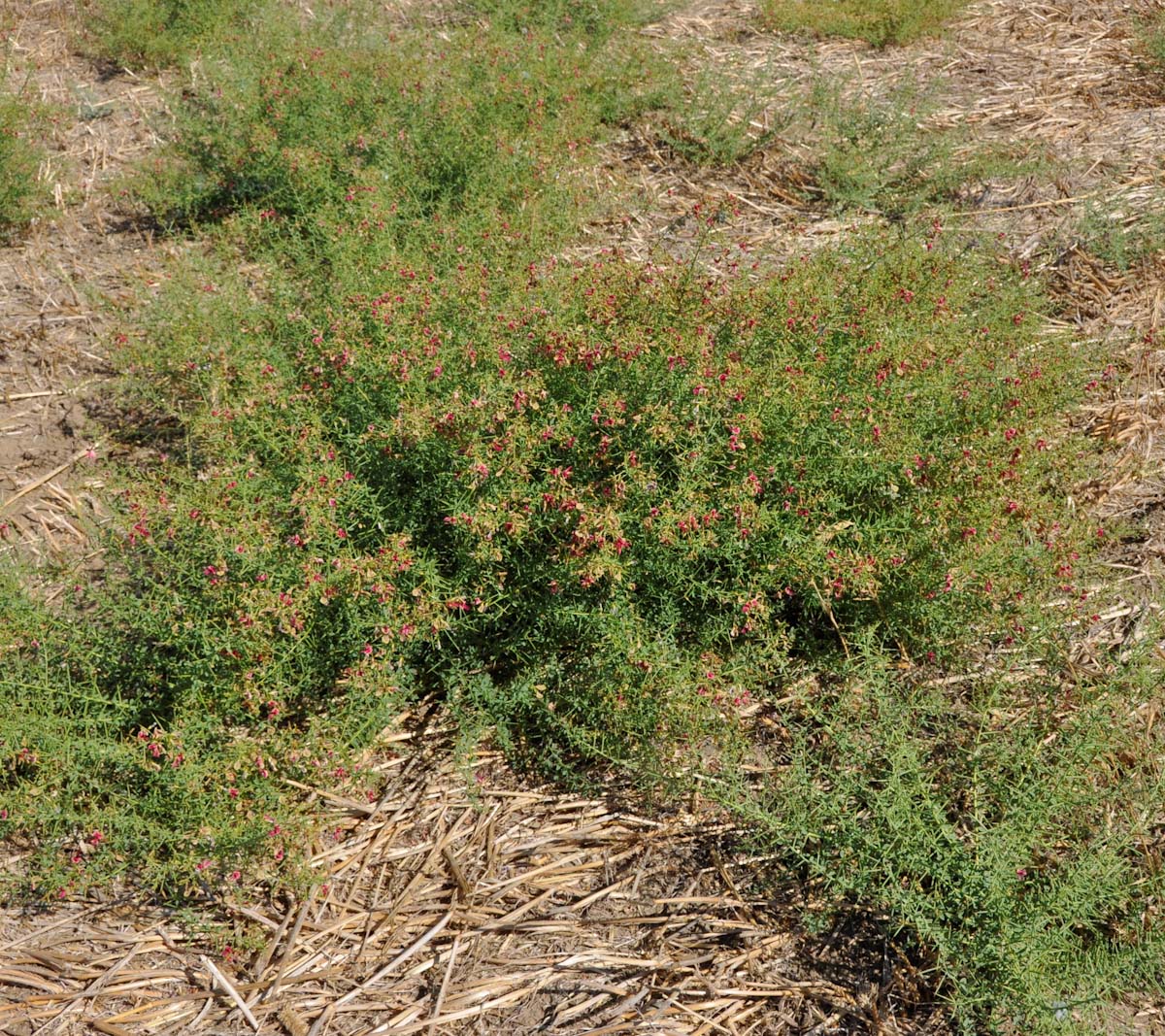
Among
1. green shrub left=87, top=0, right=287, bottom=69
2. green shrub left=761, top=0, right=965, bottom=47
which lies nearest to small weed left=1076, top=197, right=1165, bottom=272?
green shrub left=761, top=0, right=965, bottom=47

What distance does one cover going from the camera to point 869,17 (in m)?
7.48

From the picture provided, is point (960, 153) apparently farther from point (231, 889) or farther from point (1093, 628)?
point (231, 889)

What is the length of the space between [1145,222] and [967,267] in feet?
4.40

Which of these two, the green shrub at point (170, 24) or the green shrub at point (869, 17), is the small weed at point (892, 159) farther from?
the green shrub at point (170, 24)

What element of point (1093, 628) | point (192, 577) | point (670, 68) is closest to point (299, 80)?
point (670, 68)

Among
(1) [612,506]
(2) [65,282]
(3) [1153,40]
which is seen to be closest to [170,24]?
(2) [65,282]

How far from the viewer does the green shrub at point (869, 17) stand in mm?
7367

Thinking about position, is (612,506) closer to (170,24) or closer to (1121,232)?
(1121,232)

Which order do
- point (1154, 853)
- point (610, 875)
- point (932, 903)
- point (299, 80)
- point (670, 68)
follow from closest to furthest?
point (932, 903), point (1154, 853), point (610, 875), point (299, 80), point (670, 68)

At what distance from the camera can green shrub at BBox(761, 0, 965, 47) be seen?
24.2 feet

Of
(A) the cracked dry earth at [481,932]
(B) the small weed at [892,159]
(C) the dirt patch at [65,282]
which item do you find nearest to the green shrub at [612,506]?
(A) the cracked dry earth at [481,932]

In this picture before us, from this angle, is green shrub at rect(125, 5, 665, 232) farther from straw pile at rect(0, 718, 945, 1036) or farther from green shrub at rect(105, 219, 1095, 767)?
straw pile at rect(0, 718, 945, 1036)

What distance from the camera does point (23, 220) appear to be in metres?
6.25

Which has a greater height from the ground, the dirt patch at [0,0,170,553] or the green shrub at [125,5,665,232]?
the green shrub at [125,5,665,232]
